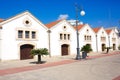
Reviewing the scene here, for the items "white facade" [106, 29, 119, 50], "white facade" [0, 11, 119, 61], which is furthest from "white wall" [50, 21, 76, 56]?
"white facade" [106, 29, 119, 50]

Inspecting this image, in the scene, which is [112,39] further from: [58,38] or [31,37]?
[31,37]

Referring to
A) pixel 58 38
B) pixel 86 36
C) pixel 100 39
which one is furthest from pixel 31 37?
pixel 100 39

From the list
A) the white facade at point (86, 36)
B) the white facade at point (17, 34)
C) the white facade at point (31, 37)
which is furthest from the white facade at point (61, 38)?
the white facade at point (86, 36)

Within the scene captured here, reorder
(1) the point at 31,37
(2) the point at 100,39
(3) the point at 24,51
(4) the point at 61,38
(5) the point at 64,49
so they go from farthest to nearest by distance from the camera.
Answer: (2) the point at 100,39 → (5) the point at 64,49 → (4) the point at 61,38 → (1) the point at 31,37 → (3) the point at 24,51

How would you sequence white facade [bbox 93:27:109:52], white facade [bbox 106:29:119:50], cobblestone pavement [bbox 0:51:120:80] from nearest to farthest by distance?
cobblestone pavement [bbox 0:51:120:80] → white facade [bbox 93:27:109:52] → white facade [bbox 106:29:119:50]

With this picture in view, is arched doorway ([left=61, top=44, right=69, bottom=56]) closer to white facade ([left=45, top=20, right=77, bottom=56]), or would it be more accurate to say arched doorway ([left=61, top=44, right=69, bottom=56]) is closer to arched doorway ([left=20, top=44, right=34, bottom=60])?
white facade ([left=45, top=20, right=77, bottom=56])

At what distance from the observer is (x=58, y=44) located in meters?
29.8

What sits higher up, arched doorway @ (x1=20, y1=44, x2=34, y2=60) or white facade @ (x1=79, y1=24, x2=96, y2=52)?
white facade @ (x1=79, y1=24, x2=96, y2=52)

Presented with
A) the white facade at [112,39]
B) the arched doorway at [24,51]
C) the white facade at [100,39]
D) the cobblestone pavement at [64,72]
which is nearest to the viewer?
the cobblestone pavement at [64,72]

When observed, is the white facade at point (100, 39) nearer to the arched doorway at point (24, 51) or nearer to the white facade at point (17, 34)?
the white facade at point (17, 34)

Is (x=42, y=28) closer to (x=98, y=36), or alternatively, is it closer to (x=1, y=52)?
(x=1, y=52)

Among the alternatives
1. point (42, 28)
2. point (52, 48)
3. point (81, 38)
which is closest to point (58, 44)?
point (52, 48)

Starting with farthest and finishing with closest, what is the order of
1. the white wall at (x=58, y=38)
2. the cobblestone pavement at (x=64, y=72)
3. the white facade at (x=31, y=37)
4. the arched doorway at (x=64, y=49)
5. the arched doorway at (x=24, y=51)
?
the arched doorway at (x=64, y=49)
the white wall at (x=58, y=38)
the arched doorway at (x=24, y=51)
the white facade at (x=31, y=37)
the cobblestone pavement at (x=64, y=72)

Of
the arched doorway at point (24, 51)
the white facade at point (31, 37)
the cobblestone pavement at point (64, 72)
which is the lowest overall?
the cobblestone pavement at point (64, 72)
